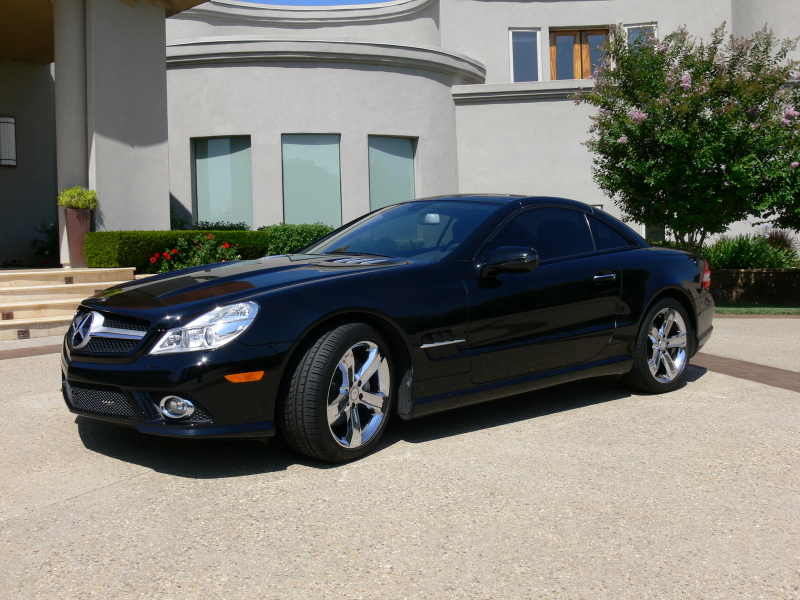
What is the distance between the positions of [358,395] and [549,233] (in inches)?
81.7

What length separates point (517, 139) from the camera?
19.9 meters

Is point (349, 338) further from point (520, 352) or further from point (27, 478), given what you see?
point (27, 478)

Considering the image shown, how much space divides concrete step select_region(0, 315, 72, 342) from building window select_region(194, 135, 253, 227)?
803 cm

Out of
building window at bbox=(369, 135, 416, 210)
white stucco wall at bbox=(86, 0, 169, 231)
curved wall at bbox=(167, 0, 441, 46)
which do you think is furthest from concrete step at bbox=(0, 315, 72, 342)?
curved wall at bbox=(167, 0, 441, 46)

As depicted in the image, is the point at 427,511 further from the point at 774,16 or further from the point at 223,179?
the point at 774,16

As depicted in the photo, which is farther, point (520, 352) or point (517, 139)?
point (517, 139)

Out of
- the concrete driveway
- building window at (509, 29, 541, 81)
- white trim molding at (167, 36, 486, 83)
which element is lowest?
the concrete driveway

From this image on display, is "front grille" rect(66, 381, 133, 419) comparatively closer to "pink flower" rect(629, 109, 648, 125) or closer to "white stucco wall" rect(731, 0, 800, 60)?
"pink flower" rect(629, 109, 648, 125)

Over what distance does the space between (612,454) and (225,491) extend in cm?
220

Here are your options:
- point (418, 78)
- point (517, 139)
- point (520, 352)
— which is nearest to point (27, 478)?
point (520, 352)

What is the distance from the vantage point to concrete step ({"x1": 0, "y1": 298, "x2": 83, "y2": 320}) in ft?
32.7

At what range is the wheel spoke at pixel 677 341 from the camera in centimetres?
618

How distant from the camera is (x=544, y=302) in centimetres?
514

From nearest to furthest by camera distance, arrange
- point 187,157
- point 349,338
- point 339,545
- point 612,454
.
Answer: point 339,545
point 349,338
point 612,454
point 187,157
